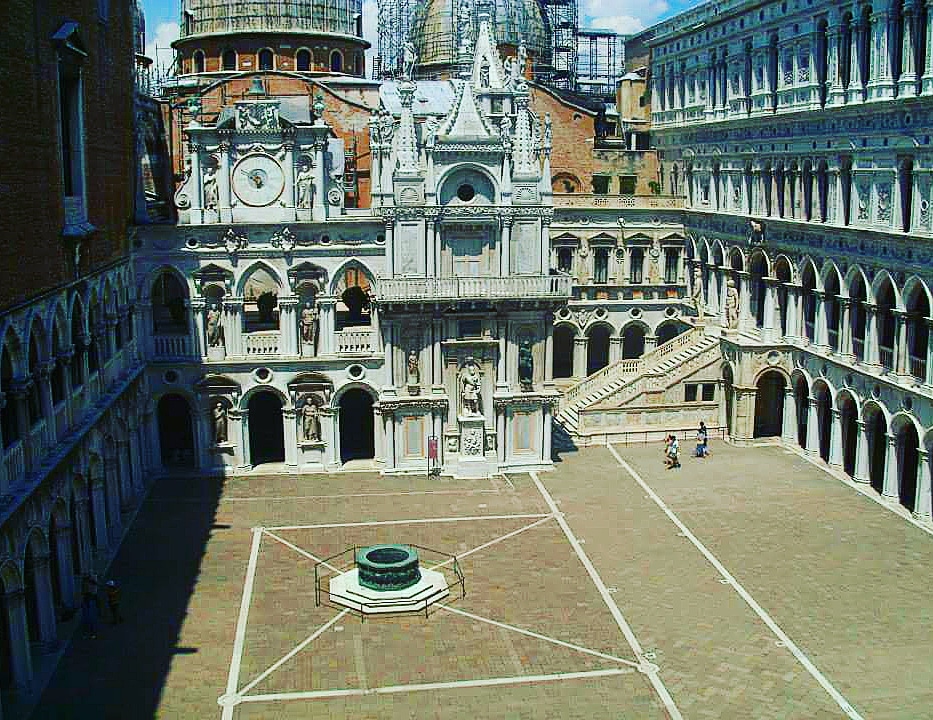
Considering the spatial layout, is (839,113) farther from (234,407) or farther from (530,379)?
(234,407)

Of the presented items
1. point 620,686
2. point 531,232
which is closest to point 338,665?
point 620,686

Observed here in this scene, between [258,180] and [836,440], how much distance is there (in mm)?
24915

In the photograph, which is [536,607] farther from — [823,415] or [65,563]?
[823,415]

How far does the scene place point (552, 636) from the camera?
102ft

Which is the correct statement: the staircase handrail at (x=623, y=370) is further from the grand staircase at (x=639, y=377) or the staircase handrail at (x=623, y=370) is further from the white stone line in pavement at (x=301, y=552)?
the white stone line in pavement at (x=301, y=552)

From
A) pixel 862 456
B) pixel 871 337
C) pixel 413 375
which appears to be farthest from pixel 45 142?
pixel 862 456

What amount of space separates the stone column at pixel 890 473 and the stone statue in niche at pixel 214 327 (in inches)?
997

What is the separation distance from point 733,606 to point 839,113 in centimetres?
2119

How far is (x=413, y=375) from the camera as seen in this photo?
1800 inches

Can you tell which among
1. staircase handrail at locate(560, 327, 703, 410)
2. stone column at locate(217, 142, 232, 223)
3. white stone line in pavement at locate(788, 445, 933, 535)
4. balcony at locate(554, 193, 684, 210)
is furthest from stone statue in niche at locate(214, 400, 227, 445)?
white stone line in pavement at locate(788, 445, 933, 535)

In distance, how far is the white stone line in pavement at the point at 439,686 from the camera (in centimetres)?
2786

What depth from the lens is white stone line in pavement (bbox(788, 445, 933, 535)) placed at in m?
40.1

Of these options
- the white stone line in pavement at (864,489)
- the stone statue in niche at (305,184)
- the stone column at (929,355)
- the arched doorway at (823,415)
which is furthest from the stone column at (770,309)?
the stone statue in niche at (305,184)

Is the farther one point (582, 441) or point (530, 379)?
point (582, 441)
